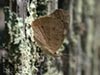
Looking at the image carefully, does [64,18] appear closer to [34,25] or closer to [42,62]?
[34,25]

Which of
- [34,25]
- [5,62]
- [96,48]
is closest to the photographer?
[96,48]

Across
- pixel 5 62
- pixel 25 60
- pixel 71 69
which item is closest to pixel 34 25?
pixel 25 60

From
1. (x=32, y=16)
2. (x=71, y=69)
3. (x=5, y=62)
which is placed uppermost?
(x=71, y=69)

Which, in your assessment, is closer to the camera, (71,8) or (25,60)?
(71,8)

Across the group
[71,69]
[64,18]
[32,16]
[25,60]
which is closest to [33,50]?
[25,60]

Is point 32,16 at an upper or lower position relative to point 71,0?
lower

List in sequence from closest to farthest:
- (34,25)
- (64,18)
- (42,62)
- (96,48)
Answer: (96,48) → (64,18) → (34,25) → (42,62)
